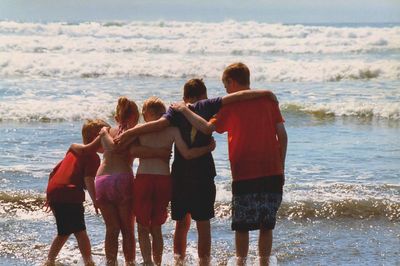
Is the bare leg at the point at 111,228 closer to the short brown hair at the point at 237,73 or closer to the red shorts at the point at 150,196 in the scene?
the red shorts at the point at 150,196

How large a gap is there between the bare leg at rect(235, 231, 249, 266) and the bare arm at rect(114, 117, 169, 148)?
3.02ft

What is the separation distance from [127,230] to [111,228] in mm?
113

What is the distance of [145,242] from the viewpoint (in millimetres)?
5699

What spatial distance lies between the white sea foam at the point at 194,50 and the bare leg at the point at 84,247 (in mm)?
16090

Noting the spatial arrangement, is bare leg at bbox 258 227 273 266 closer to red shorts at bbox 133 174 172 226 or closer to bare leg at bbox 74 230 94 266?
red shorts at bbox 133 174 172 226

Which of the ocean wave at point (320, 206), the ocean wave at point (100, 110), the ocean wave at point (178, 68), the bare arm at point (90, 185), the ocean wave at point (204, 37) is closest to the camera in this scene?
the bare arm at point (90, 185)

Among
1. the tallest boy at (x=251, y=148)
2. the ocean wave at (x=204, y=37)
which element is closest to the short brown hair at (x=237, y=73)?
the tallest boy at (x=251, y=148)

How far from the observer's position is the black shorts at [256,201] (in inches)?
216

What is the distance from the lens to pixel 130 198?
5703mm

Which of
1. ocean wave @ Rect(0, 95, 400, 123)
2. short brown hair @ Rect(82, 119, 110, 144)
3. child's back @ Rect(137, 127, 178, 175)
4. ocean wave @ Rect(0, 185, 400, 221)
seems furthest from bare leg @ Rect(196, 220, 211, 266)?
ocean wave @ Rect(0, 95, 400, 123)

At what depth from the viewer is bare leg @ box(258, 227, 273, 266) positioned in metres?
5.68

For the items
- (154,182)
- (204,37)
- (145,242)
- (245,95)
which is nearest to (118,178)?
(154,182)

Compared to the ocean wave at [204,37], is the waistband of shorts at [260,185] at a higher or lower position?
lower

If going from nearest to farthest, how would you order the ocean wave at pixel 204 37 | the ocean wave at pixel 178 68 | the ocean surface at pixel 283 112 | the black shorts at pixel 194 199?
1. the black shorts at pixel 194 199
2. the ocean surface at pixel 283 112
3. the ocean wave at pixel 178 68
4. the ocean wave at pixel 204 37
